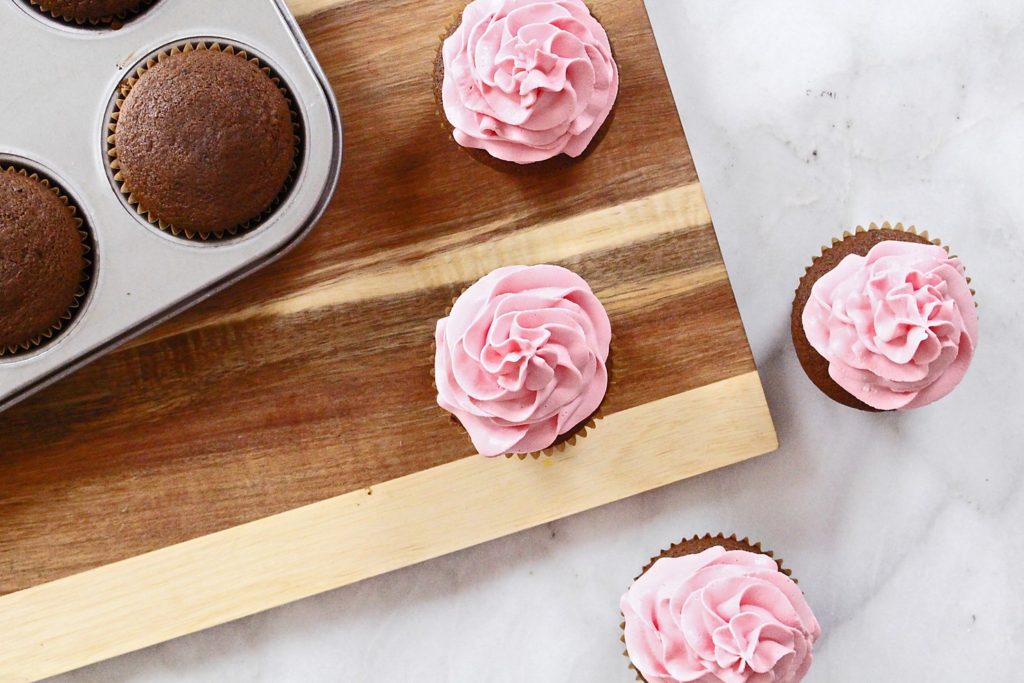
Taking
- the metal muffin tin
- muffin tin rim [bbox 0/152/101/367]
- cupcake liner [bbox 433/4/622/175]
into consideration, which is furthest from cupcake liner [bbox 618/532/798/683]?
muffin tin rim [bbox 0/152/101/367]

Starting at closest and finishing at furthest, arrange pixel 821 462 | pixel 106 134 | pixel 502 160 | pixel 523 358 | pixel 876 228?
pixel 523 358 → pixel 106 134 → pixel 502 160 → pixel 876 228 → pixel 821 462

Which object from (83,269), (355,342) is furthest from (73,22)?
(355,342)

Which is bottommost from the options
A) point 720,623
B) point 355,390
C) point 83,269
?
point 720,623

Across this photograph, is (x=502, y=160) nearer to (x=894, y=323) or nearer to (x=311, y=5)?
(x=311, y=5)

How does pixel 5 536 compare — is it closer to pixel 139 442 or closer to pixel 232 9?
pixel 139 442

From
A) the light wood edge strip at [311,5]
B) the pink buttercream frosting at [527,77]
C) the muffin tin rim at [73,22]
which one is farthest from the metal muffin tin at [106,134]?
the pink buttercream frosting at [527,77]

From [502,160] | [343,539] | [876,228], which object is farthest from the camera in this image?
[876,228]

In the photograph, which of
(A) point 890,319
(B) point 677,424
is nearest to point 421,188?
(B) point 677,424
